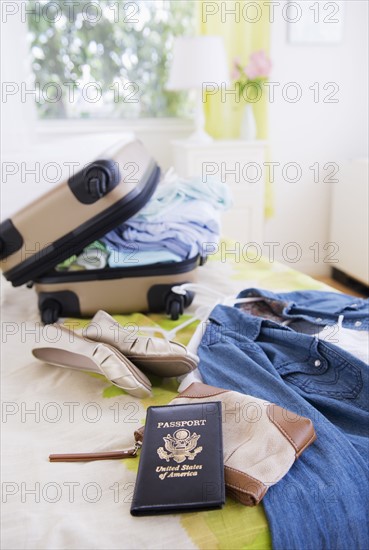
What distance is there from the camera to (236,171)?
329cm

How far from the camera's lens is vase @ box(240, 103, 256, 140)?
333 cm

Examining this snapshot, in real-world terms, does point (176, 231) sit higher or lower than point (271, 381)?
higher

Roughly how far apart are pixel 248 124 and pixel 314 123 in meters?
0.57

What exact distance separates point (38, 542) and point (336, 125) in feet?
11.4

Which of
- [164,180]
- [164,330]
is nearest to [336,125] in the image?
[164,180]

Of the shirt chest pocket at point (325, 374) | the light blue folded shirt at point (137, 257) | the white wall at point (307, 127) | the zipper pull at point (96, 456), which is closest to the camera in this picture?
→ the zipper pull at point (96, 456)

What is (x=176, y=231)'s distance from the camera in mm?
1519

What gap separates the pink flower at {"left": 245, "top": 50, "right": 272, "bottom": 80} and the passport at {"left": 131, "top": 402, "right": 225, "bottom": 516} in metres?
2.75

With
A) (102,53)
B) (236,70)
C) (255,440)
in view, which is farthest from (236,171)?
(255,440)

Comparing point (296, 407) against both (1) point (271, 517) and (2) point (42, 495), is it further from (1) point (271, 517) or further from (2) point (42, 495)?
(2) point (42, 495)

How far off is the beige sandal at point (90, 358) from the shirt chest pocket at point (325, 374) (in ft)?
0.90

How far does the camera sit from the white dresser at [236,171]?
126 inches

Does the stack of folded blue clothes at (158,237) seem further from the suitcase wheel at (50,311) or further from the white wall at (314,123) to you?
the white wall at (314,123)

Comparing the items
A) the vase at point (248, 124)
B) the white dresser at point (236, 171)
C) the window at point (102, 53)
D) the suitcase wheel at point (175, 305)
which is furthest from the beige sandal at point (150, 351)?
the window at point (102, 53)
